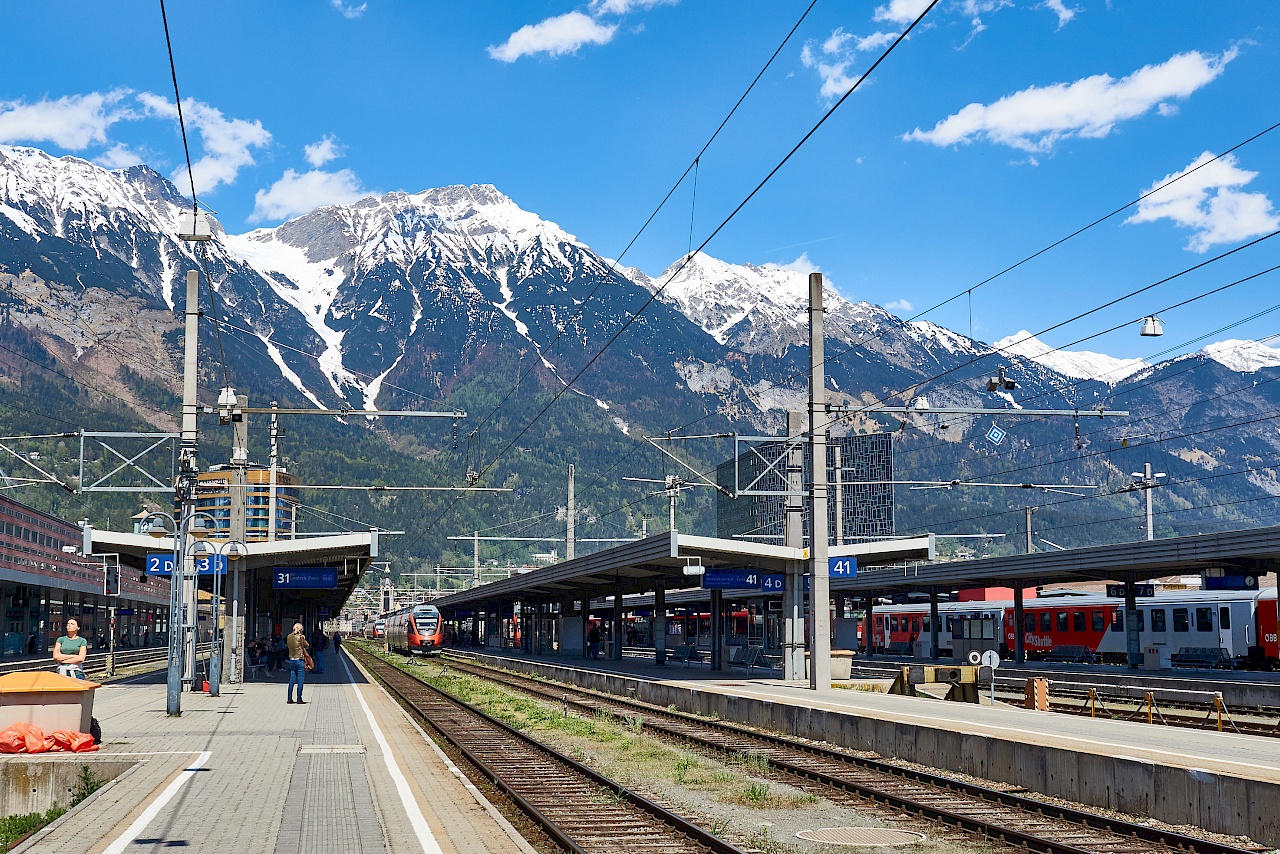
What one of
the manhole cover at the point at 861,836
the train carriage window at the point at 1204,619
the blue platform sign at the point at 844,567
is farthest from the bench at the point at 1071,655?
the manhole cover at the point at 861,836

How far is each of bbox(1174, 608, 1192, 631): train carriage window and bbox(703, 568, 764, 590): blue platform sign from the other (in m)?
20.5

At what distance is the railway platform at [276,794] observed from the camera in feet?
36.2

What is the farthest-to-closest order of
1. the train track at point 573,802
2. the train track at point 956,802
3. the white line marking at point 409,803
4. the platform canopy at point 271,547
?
1. the platform canopy at point 271,547
2. the train track at point 573,802
3. the train track at point 956,802
4. the white line marking at point 409,803

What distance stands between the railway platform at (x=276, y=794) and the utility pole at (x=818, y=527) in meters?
11.3

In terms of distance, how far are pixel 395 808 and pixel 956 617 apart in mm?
54913

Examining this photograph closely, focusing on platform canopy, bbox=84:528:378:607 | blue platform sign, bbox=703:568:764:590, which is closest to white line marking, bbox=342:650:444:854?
platform canopy, bbox=84:528:378:607

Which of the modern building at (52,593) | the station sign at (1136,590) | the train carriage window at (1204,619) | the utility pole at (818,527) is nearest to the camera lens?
the utility pole at (818,527)

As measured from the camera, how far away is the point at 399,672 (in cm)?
5484

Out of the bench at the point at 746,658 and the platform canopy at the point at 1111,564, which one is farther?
the bench at the point at 746,658

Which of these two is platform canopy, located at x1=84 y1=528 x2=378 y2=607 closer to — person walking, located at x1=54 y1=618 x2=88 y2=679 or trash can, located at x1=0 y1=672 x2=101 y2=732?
person walking, located at x1=54 y1=618 x2=88 y2=679

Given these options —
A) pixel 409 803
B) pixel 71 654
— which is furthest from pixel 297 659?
pixel 409 803

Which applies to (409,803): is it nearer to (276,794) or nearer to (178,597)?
(276,794)

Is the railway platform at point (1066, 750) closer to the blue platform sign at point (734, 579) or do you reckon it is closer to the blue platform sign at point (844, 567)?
the blue platform sign at point (844, 567)

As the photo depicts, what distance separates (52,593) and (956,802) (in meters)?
71.8
